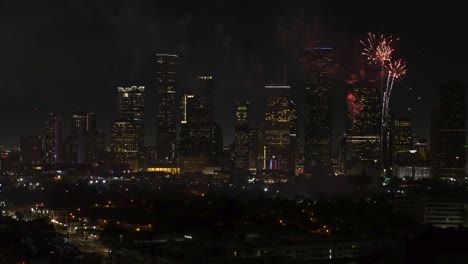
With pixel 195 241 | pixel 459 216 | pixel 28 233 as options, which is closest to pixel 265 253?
pixel 195 241

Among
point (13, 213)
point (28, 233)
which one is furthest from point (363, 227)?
point (13, 213)

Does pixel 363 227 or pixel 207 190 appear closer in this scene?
pixel 363 227

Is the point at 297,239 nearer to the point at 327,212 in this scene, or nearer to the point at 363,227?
the point at 363,227

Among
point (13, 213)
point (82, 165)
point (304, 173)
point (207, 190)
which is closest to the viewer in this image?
point (13, 213)

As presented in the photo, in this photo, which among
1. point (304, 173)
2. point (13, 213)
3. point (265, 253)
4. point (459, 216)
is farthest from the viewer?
point (304, 173)

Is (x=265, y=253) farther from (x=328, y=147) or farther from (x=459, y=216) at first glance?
(x=328, y=147)

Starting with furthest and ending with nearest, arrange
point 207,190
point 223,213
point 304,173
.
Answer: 1. point 304,173
2. point 207,190
3. point 223,213

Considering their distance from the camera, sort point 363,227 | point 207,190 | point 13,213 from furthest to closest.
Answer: point 207,190, point 13,213, point 363,227

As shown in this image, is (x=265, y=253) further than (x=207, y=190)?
No
